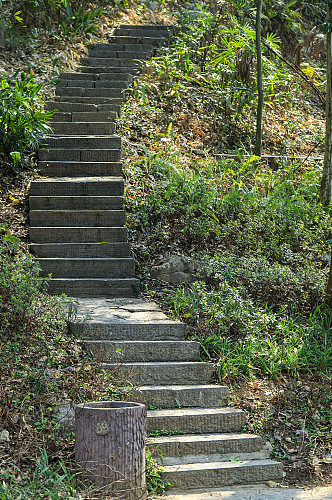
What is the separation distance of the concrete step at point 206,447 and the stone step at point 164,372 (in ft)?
1.88

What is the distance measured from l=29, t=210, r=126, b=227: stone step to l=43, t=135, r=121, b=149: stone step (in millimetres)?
1458

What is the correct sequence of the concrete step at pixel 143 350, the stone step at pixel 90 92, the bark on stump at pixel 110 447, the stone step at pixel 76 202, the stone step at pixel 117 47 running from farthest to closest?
the stone step at pixel 117 47
the stone step at pixel 90 92
the stone step at pixel 76 202
the concrete step at pixel 143 350
the bark on stump at pixel 110 447

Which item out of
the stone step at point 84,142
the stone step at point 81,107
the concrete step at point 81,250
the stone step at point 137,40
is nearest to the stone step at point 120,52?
the stone step at point 137,40

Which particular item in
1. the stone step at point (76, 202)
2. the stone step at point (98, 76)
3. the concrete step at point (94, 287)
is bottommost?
the concrete step at point (94, 287)

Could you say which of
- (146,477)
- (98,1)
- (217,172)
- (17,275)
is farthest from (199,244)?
(98,1)

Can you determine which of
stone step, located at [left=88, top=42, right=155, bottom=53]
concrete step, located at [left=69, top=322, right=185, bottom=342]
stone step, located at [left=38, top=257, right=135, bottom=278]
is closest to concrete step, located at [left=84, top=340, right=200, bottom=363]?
concrete step, located at [left=69, top=322, right=185, bottom=342]

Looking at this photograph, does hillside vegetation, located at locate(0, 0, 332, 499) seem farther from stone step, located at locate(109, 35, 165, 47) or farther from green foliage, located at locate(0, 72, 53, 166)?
stone step, located at locate(109, 35, 165, 47)

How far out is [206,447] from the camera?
442cm

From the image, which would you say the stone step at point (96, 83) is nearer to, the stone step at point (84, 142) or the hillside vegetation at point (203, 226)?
the hillside vegetation at point (203, 226)

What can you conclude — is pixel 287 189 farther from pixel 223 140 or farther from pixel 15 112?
pixel 15 112

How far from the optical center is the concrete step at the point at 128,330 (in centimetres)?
508

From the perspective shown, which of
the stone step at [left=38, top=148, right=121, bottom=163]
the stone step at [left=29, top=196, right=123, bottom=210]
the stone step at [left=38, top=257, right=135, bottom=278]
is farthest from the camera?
the stone step at [left=38, top=148, right=121, bottom=163]

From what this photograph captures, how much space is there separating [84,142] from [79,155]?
294 mm

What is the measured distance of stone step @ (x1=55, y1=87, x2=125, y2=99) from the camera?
9656 mm
